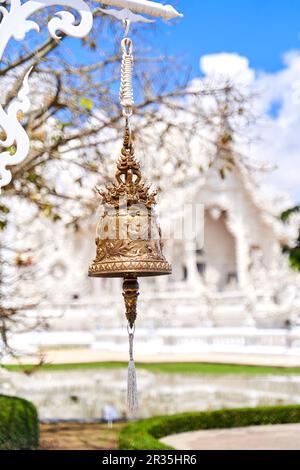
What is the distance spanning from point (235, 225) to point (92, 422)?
1748cm

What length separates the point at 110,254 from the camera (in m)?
4.46

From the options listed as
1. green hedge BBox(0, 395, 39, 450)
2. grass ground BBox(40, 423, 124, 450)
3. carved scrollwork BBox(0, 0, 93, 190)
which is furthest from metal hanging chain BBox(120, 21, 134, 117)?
grass ground BBox(40, 423, 124, 450)

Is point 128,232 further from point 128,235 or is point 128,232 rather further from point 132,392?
point 132,392

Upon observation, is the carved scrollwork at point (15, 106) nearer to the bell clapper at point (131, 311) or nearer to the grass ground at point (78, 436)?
the bell clapper at point (131, 311)

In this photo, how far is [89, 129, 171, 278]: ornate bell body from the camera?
4410 millimetres

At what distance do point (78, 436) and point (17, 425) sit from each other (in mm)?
1749

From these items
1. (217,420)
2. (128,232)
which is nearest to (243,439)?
(217,420)

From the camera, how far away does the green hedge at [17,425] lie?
7.54 m

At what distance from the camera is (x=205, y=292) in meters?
22.7

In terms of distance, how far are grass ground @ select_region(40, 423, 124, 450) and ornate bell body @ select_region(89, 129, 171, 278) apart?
440 centimetres

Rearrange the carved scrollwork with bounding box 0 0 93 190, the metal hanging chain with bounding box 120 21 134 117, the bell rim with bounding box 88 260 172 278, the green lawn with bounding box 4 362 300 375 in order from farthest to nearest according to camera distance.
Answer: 1. the green lawn with bounding box 4 362 300 375
2. the metal hanging chain with bounding box 120 21 134 117
3. the bell rim with bounding box 88 260 172 278
4. the carved scrollwork with bounding box 0 0 93 190

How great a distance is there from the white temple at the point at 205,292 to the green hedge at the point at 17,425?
11.5 m

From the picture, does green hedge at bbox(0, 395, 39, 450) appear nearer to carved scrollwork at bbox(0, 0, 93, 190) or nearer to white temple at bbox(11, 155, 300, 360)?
carved scrollwork at bbox(0, 0, 93, 190)

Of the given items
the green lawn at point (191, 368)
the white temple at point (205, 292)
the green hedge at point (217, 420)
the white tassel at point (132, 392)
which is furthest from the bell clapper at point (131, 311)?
the white temple at point (205, 292)
